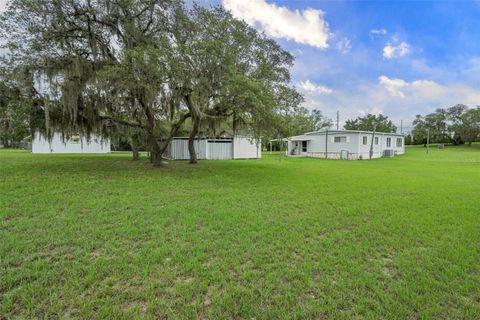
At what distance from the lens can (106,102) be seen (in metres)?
9.60

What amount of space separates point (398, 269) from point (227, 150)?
16.2 metres

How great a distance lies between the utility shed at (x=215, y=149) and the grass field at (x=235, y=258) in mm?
11471

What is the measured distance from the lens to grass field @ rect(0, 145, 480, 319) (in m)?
1.91

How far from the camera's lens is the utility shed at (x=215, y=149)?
1666cm

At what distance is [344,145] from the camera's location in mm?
22016

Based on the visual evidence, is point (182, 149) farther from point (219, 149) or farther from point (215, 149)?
point (219, 149)

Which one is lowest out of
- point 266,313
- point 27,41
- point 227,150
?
point 266,313

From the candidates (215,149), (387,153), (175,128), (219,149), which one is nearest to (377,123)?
(387,153)

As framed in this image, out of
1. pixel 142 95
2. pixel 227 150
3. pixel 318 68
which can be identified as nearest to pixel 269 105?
pixel 142 95

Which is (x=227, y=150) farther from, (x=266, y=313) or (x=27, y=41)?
(x=266, y=313)

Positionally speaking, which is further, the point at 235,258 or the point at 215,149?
the point at 215,149

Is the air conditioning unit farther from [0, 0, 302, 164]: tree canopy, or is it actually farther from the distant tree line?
[0, 0, 302, 164]: tree canopy

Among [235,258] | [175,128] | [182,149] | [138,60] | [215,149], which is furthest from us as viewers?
[215,149]

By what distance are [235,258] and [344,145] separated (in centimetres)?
2202
